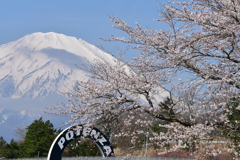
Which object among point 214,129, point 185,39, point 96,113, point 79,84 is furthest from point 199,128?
point 79,84

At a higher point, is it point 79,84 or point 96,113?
point 79,84

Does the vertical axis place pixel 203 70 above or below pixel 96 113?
above

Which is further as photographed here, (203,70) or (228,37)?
(203,70)

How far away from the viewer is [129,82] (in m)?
7.91

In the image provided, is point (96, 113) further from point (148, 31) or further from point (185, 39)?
point (185, 39)

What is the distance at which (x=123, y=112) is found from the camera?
7961 mm

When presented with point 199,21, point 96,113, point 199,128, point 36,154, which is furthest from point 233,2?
point 36,154

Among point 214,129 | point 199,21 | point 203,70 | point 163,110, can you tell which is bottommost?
point 214,129

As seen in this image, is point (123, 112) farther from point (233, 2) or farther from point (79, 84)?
point (233, 2)

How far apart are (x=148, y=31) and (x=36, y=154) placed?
22.2 meters

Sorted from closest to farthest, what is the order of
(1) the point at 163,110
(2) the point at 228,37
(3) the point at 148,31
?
(2) the point at 228,37, (3) the point at 148,31, (1) the point at 163,110

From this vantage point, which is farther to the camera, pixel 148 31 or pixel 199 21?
pixel 148 31

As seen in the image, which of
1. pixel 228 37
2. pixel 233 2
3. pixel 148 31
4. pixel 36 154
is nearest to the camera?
pixel 233 2

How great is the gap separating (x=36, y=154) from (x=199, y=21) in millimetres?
23746
